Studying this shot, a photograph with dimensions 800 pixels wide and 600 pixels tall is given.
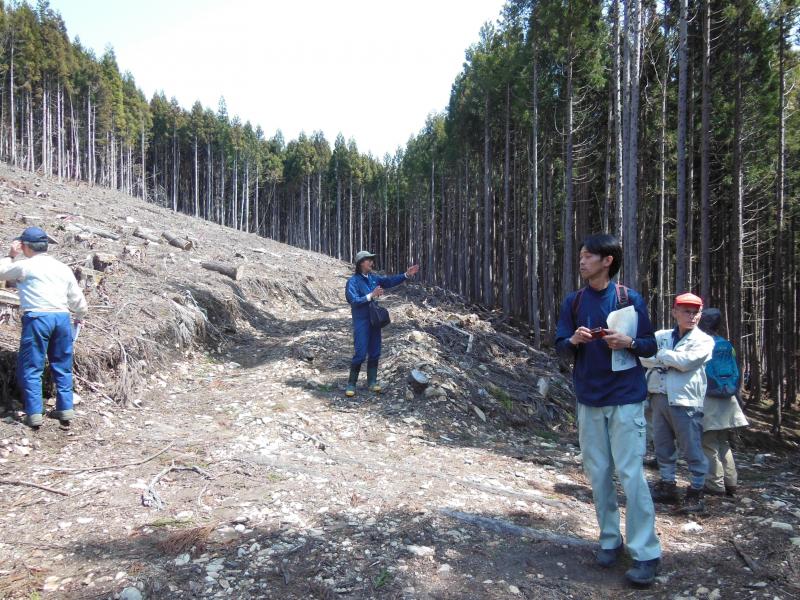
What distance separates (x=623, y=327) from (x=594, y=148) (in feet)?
56.2

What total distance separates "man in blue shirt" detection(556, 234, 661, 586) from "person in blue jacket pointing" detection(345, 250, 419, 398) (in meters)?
3.91

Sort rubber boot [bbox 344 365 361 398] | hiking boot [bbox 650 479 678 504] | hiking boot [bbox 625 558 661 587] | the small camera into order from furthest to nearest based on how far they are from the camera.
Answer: rubber boot [bbox 344 365 361 398] → hiking boot [bbox 650 479 678 504] → the small camera → hiking boot [bbox 625 558 661 587]

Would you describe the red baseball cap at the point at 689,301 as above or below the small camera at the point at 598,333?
above

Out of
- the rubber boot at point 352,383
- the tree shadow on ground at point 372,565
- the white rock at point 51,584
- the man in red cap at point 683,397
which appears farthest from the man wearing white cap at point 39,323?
the man in red cap at point 683,397

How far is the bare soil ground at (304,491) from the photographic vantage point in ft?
9.70

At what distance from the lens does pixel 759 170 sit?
1478 centimetres

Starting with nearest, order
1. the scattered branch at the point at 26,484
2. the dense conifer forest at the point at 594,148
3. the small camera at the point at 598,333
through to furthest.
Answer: the small camera at the point at 598,333, the scattered branch at the point at 26,484, the dense conifer forest at the point at 594,148

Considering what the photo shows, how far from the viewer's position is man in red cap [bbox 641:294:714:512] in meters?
4.27

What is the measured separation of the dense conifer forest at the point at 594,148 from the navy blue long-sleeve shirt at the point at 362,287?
21.0ft

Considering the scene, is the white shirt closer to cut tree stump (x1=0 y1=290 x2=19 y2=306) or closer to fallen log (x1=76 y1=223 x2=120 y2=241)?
cut tree stump (x1=0 y1=290 x2=19 y2=306)

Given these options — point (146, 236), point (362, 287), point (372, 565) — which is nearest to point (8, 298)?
point (362, 287)

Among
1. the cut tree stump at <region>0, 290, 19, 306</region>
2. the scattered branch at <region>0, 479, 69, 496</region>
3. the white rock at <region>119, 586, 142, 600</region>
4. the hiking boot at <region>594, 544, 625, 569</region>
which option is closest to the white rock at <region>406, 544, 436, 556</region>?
the hiking boot at <region>594, 544, 625, 569</region>

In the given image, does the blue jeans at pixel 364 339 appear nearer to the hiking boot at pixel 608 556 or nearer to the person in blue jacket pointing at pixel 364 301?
the person in blue jacket pointing at pixel 364 301

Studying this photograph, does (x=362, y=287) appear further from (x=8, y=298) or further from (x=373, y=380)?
(x=8, y=298)
